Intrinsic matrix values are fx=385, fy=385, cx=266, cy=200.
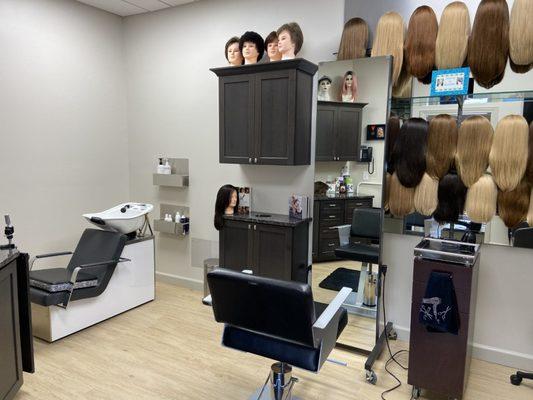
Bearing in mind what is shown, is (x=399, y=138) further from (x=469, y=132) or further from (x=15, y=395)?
(x=15, y=395)

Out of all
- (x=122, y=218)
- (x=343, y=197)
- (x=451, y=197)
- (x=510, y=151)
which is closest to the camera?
(x=510, y=151)

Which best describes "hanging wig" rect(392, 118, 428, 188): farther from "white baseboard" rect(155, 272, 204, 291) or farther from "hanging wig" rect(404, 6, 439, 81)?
"white baseboard" rect(155, 272, 204, 291)

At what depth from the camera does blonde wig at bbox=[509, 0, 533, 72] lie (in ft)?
7.73

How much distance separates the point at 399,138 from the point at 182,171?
7.73 feet

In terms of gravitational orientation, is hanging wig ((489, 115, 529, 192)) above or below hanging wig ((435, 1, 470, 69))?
below

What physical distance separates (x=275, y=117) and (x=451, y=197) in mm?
1486

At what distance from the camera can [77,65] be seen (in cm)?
398

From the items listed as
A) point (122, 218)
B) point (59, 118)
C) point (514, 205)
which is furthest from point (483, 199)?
point (59, 118)

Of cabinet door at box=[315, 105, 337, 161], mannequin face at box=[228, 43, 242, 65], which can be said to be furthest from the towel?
mannequin face at box=[228, 43, 242, 65]

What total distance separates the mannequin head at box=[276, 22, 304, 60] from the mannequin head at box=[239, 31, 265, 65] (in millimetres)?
221

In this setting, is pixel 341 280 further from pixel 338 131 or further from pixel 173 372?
pixel 173 372

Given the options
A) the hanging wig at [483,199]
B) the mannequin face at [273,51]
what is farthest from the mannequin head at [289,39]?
the hanging wig at [483,199]

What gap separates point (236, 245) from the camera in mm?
3479

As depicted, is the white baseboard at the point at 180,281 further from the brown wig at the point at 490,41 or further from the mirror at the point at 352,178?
the brown wig at the point at 490,41
